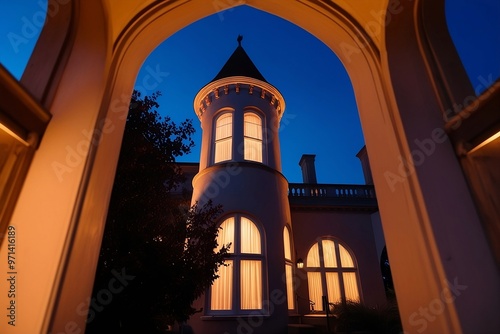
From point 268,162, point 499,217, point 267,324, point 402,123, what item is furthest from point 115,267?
point 268,162

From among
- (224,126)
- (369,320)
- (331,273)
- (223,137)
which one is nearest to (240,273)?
(369,320)

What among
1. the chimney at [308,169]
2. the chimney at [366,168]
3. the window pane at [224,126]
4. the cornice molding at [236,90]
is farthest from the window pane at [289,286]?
the chimney at [366,168]

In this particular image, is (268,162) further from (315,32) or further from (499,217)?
(499,217)

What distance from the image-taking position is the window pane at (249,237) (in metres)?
7.85

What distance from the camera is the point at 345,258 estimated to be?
10.5m

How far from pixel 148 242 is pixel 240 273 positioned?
13.7 feet

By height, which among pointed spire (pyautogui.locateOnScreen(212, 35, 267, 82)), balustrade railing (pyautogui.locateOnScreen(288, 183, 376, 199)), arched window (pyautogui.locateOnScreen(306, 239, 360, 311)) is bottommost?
arched window (pyautogui.locateOnScreen(306, 239, 360, 311))

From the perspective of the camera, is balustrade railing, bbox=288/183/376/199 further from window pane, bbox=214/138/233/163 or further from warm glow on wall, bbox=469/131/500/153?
warm glow on wall, bbox=469/131/500/153

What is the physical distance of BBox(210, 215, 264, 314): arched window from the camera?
7.27 m

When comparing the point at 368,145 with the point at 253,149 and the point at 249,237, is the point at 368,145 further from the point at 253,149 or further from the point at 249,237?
the point at 253,149

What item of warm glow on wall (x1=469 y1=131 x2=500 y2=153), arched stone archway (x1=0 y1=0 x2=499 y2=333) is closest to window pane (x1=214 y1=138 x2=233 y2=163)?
arched stone archway (x1=0 y1=0 x2=499 y2=333)

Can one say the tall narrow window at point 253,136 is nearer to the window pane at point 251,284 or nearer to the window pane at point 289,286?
the window pane at point 251,284

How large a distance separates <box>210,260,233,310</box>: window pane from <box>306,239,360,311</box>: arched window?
138 inches

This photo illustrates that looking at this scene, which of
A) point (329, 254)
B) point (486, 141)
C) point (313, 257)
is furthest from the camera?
point (329, 254)
